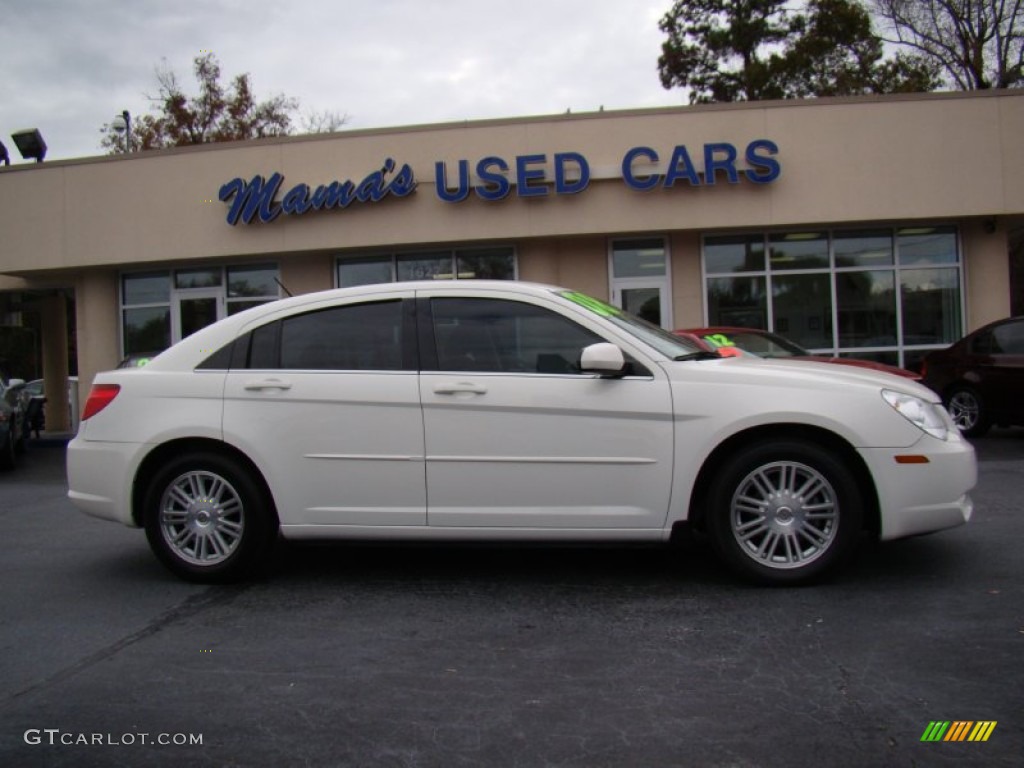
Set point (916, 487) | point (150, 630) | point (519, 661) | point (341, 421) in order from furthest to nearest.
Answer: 1. point (341, 421)
2. point (916, 487)
3. point (150, 630)
4. point (519, 661)

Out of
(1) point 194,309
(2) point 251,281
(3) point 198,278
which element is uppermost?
(3) point 198,278

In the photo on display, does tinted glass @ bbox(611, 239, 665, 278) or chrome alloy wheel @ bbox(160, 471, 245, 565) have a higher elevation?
tinted glass @ bbox(611, 239, 665, 278)

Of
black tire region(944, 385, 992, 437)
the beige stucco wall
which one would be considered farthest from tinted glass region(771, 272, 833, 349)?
black tire region(944, 385, 992, 437)

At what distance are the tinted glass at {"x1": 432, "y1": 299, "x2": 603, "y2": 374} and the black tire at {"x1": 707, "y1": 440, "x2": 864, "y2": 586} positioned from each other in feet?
3.37

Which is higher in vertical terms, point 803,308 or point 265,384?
point 803,308

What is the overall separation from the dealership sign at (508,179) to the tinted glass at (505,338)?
413 inches

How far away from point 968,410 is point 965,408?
55 mm

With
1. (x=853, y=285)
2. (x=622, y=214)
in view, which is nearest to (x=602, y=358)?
(x=622, y=214)

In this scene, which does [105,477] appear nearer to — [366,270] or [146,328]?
[366,270]

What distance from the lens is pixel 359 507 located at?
480 cm

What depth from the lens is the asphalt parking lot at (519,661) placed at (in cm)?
296

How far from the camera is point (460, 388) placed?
4.70 meters

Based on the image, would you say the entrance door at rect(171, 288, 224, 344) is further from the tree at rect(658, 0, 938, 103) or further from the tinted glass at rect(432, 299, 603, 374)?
the tree at rect(658, 0, 938, 103)

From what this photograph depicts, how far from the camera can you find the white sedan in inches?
177
